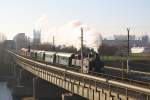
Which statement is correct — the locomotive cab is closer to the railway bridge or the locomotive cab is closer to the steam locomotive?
the steam locomotive

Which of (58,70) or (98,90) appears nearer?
(98,90)

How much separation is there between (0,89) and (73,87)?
241 feet

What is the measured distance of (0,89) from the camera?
121 metres

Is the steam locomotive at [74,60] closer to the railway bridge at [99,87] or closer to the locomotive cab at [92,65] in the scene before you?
the locomotive cab at [92,65]

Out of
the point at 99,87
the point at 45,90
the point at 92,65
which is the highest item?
the point at 92,65

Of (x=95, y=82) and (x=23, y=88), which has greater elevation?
(x=95, y=82)

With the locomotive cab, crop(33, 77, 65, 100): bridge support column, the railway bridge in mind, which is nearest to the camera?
the railway bridge

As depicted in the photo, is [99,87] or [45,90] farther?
[45,90]

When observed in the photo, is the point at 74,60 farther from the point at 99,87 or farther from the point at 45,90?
the point at 99,87

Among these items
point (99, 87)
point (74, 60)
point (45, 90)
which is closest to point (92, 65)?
point (74, 60)

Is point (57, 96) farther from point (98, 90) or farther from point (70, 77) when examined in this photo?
point (98, 90)

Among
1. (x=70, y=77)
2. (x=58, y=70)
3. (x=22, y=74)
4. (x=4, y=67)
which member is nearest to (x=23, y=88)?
(x=22, y=74)

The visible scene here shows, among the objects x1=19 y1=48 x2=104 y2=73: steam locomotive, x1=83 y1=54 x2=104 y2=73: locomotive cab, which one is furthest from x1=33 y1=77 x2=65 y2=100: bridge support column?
x1=83 y1=54 x2=104 y2=73: locomotive cab

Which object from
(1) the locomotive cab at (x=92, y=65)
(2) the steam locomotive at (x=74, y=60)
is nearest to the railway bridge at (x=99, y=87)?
(1) the locomotive cab at (x=92, y=65)
